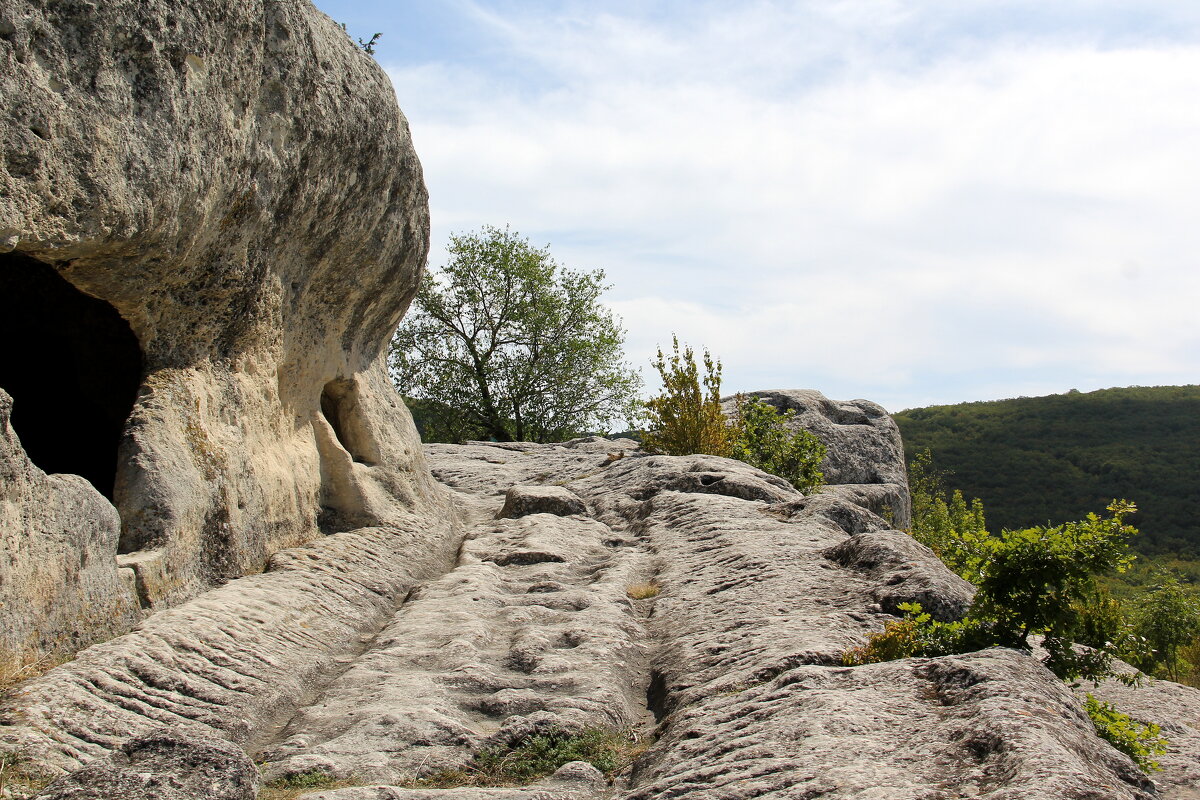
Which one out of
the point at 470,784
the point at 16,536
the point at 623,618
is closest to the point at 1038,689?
the point at 470,784

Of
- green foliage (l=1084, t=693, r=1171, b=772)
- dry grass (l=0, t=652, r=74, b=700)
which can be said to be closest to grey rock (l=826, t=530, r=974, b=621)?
green foliage (l=1084, t=693, r=1171, b=772)

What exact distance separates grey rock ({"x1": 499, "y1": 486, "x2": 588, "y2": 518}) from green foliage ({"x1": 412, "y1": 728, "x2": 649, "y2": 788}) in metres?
6.67

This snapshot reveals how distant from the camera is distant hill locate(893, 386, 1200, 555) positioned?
45750 millimetres

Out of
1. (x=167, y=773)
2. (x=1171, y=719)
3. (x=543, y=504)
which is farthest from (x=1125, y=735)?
(x=543, y=504)

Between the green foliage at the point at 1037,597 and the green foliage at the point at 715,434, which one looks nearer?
the green foliage at the point at 1037,597

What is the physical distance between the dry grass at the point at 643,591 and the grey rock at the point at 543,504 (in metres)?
3.27

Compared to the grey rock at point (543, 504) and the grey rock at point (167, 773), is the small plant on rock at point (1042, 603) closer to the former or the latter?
the grey rock at point (167, 773)

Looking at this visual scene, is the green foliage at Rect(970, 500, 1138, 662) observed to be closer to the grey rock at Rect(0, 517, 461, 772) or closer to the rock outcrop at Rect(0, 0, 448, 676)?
the grey rock at Rect(0, 517, 461, 772)

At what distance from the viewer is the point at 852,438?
22.4 metres

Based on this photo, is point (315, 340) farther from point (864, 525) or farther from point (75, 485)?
point (864, 525)

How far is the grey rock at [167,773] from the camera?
4004 mm

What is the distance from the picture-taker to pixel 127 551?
7.05m

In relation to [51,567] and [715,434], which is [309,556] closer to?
[51,567]

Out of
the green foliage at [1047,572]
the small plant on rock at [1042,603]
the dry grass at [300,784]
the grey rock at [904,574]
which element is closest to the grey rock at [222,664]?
the dry grass at [300,784]
